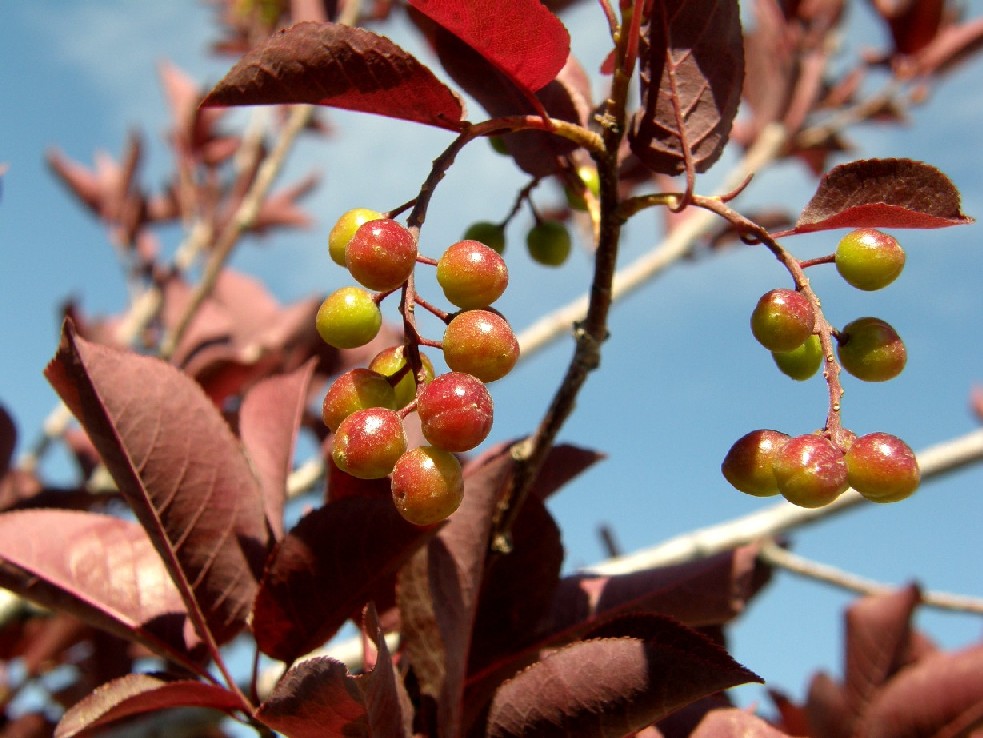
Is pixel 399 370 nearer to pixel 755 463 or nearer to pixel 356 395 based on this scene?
pixel 356 395

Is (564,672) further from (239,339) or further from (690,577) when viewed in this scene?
(239,339)

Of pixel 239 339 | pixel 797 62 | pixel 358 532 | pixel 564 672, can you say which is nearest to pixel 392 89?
pixel 358 532

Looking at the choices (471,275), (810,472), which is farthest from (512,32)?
(810,472)

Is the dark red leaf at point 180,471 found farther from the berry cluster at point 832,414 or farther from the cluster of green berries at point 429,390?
the berry cluster at point 832,414

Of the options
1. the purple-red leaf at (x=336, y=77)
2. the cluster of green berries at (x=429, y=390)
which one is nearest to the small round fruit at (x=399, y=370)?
the cluster of green berries at (x=429, y=390)

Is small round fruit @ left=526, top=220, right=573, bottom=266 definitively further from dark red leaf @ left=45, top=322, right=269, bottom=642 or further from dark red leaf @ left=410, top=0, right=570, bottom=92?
dark red leaf @ left=45, top=322, right=269, bottom=642
